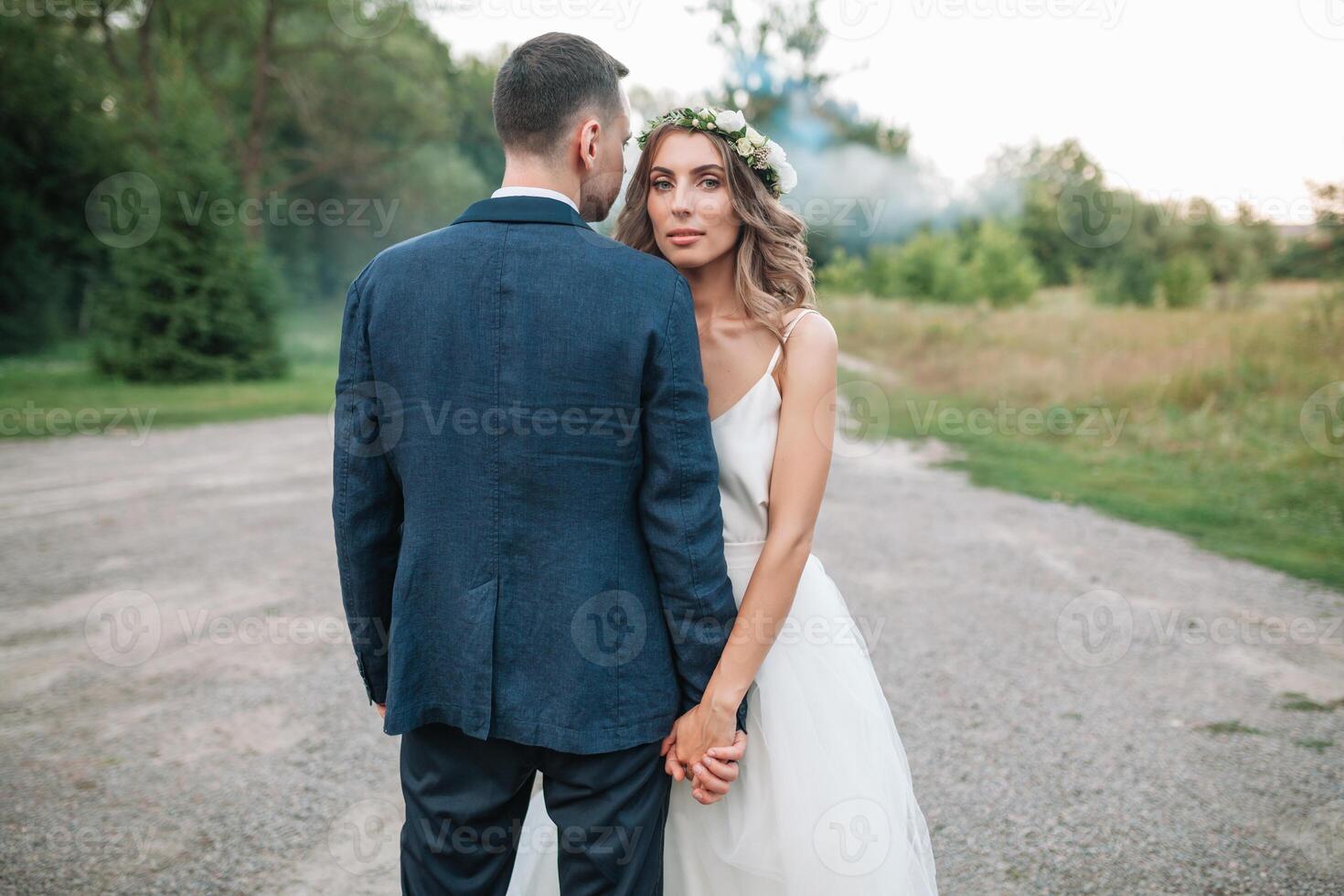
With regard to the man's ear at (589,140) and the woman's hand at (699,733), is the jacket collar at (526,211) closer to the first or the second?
the man's ear at (589,140)

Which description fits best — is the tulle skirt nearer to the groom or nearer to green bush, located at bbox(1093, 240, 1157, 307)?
the groom

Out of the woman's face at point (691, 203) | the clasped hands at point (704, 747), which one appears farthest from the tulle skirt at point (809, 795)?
the woman's face at point (691, 203)

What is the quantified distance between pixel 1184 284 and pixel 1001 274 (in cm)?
859

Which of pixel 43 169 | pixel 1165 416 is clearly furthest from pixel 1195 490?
pixel 43 169

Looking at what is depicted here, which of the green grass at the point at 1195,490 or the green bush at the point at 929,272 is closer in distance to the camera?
the green grass at the point at 1195,490

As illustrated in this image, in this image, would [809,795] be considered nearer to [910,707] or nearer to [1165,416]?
[910,707]

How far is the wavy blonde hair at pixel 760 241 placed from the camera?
2.17m

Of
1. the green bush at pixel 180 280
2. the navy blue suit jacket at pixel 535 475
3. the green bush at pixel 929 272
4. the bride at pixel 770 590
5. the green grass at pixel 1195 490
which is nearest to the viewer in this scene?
the navy blue suit jacket at pixel 535 475

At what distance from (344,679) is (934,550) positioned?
4.59 m

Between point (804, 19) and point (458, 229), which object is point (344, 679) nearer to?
point (458, 229)

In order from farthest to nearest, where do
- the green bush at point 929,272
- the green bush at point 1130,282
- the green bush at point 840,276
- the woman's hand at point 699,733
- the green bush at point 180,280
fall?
the green bush at point 840,276, the green bush at point 929,272, the green bush at point 1130,282, the green bush at point 180,280, the woman's hand at point 699,733

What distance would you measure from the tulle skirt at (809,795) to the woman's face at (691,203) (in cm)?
78

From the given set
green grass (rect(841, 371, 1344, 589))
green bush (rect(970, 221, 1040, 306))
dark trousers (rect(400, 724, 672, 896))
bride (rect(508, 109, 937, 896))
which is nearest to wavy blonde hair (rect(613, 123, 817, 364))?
bride (rect(508, 109, 937, 896))

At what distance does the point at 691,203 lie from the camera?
2.15 metres
